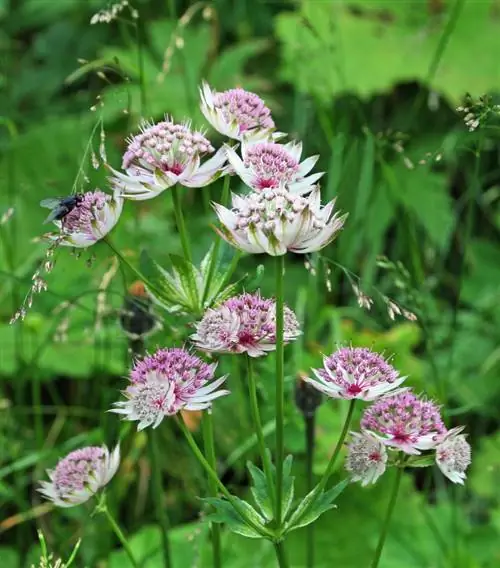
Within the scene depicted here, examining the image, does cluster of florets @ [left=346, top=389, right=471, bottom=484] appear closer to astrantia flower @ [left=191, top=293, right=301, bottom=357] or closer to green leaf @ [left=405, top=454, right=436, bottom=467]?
green leaf @ [left=405, top=454, right=436, bottom=467]

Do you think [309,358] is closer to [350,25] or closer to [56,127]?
[56,127]

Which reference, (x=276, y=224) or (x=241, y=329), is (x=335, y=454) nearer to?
(x=241, y=329)

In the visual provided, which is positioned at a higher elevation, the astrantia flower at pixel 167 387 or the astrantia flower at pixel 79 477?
the astrantia flower at pixel 167 387

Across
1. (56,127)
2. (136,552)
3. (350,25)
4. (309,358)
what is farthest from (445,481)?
(350,25)

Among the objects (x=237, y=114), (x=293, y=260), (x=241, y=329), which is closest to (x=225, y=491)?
(x=241, y=329)

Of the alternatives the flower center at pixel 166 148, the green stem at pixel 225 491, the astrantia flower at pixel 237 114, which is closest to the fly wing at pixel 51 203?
the flower center at pixel 166 148

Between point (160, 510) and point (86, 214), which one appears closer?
point (86, 214)

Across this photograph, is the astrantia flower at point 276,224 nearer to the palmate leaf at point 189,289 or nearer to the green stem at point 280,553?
the palmate leaf at point 189,289

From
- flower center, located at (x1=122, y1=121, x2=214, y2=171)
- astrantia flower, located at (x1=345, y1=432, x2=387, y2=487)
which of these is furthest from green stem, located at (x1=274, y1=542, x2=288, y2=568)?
flower center, located at (x1=122, y1=121, x2=214, y2=171)
